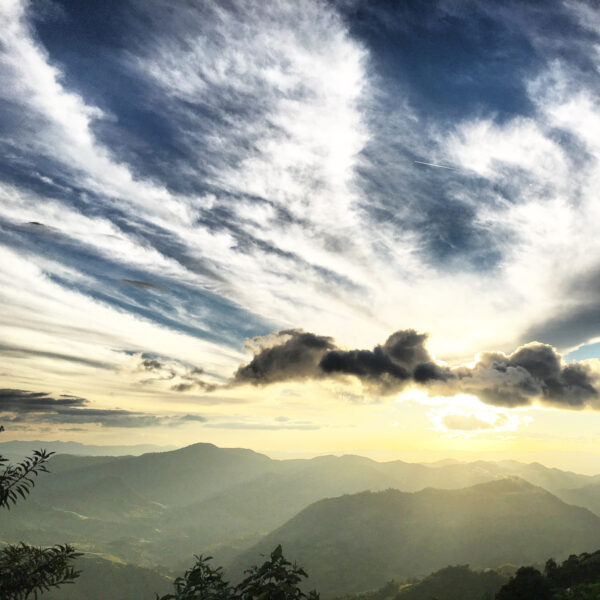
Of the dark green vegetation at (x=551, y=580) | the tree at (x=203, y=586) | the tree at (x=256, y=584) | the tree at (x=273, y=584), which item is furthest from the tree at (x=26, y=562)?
the dark green vegetation at (x=551, y=580)

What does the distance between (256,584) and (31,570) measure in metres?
8.13

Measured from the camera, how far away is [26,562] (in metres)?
13.9

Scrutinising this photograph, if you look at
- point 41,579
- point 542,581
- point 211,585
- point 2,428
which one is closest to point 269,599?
point 211,585

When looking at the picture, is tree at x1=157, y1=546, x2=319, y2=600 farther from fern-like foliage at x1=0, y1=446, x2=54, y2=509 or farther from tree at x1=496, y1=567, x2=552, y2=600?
tree at x1=496, y1=567, x2=552, y2=600

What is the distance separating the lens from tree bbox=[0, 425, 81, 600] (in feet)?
42.7

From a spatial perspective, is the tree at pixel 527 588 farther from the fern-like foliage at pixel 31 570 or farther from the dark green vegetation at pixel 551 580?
the fern-like foliage at pixel 31 570

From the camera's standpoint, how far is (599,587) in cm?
10775

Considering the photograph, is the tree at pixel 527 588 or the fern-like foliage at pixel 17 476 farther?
the tree at pixel 527 588

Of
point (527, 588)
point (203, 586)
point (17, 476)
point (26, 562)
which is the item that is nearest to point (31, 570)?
point (26, 562)

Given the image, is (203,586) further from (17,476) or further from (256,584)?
(17,476)

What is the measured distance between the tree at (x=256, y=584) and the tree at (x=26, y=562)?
4.59 metres

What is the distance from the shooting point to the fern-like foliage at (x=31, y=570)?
1305 centimetres

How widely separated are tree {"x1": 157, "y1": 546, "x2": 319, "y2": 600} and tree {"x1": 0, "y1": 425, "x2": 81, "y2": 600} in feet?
15.1

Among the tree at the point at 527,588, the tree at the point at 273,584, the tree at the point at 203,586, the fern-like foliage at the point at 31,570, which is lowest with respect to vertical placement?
the tree at the point at 527,588
